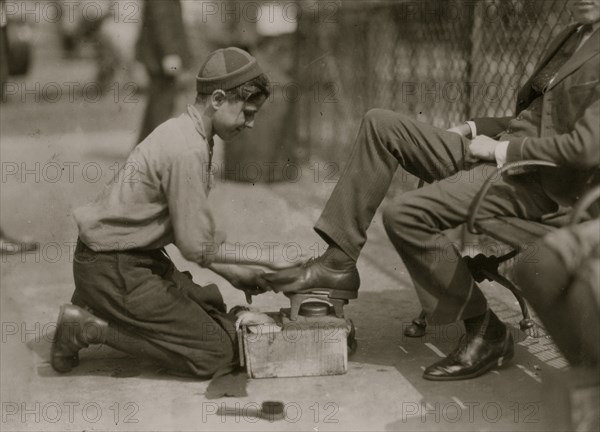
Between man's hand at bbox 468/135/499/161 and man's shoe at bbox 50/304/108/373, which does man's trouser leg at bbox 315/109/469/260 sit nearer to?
man's hand at bbox 468/135/499/161

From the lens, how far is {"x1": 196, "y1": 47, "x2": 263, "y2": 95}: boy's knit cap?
407 cm

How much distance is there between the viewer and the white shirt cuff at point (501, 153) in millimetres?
4043

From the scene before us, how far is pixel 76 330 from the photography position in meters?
4.24

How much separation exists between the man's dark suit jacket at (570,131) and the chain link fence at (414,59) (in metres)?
1.13

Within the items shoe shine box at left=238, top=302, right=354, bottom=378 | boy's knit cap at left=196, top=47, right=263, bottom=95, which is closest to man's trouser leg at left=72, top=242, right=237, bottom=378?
shoe shine box at left=238, top=302, right=354, bottom=378

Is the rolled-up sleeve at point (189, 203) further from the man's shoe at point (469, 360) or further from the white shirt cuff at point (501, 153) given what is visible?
the white shirt cuff at point (501, 153)

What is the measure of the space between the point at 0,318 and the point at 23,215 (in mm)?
2256

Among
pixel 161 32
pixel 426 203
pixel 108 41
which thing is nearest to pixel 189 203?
pixel 426 203

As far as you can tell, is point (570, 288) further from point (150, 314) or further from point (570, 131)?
point (150, 314)

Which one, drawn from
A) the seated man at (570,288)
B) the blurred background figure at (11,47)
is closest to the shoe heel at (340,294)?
the seated man at (570,288)

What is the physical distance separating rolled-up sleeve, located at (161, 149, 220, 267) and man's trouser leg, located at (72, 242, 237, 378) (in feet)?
0.96

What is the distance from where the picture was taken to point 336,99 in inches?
339

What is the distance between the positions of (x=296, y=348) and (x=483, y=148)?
1.19 meters

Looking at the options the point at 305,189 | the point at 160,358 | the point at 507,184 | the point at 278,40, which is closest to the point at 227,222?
the point at 305,189
